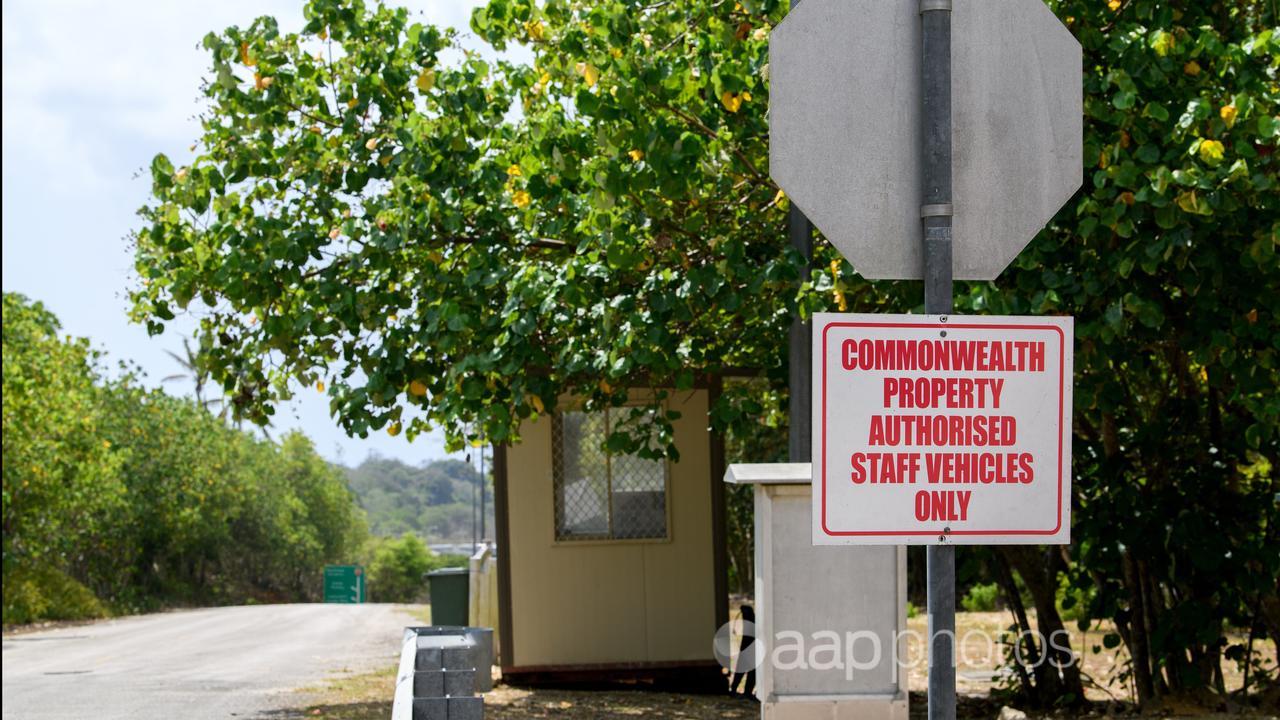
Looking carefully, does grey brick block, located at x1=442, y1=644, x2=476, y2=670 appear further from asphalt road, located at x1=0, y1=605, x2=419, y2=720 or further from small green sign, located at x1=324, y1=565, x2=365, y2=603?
small green sign, located at x1=324, y1=565, x2=365, y2=603

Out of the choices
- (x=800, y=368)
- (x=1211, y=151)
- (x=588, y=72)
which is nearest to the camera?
(x=1211, y=151)

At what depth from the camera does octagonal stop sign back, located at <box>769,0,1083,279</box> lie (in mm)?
2992

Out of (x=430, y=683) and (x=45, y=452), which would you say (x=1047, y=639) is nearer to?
(x=430, y=683)

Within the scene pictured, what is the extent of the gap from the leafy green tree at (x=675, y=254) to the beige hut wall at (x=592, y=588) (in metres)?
2.18

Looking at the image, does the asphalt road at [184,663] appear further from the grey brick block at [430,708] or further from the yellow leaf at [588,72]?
the grey brick block at [430,708]

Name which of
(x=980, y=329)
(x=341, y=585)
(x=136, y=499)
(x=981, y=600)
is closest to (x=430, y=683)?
(x=980, y=329)

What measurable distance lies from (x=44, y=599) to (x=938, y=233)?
3302 cm

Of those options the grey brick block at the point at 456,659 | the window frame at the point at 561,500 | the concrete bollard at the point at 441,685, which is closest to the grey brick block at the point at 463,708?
the concrete bollard at the point at 441,685

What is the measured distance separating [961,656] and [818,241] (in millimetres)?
10306

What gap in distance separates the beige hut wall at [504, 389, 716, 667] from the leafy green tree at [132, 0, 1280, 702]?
7.15ft

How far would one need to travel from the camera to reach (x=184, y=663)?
17.5 meters

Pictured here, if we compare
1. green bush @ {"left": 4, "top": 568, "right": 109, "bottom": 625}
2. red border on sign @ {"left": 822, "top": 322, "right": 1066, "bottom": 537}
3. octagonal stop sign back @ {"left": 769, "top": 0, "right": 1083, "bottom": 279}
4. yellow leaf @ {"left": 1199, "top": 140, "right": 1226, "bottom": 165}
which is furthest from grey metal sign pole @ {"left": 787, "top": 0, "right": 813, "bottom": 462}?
green bush @ {"left": 4, "top": 568, "right": 109, "bottom": 625}

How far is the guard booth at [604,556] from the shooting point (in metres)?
13.5

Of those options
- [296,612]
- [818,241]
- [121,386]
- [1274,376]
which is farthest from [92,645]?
[121,386]
